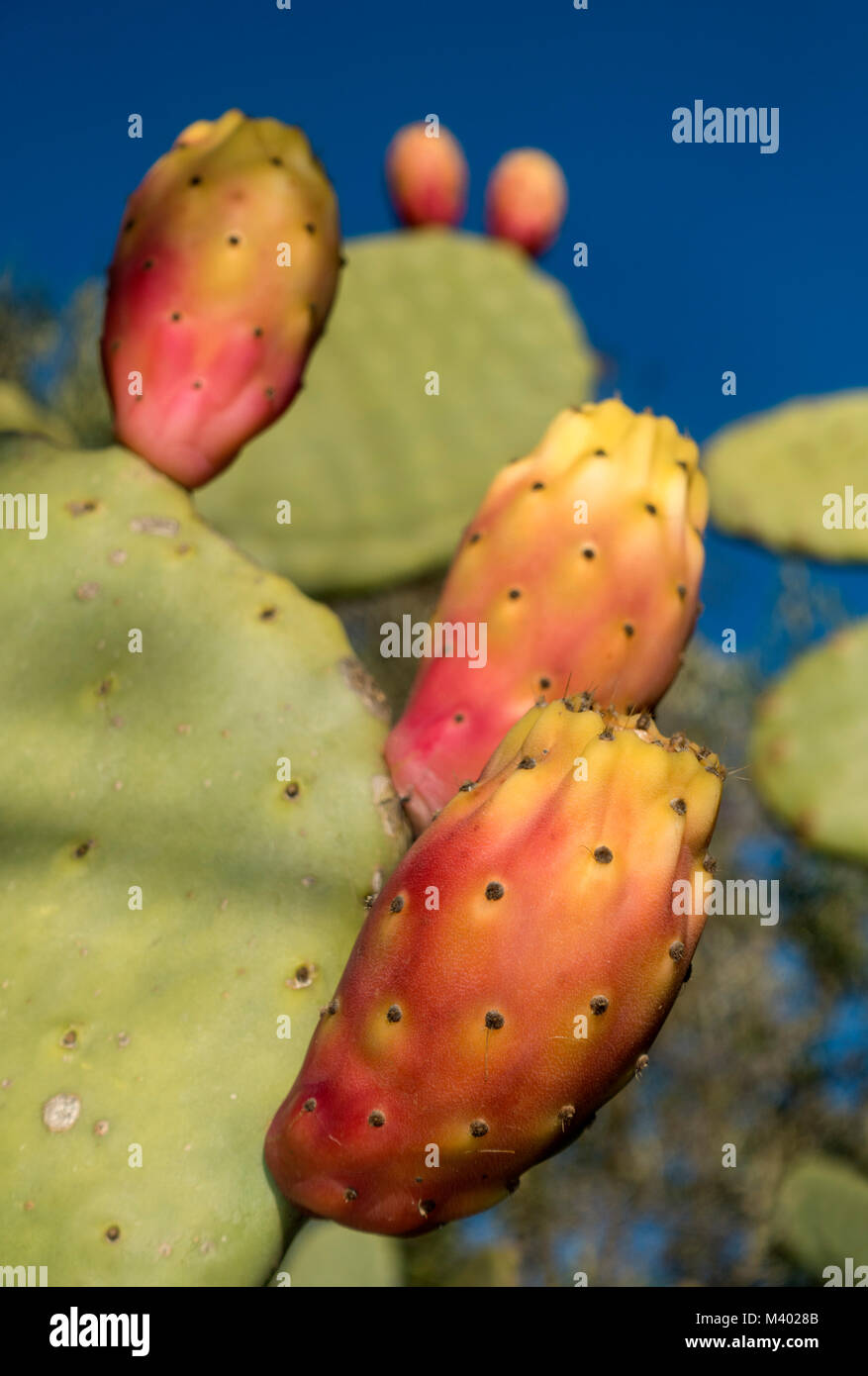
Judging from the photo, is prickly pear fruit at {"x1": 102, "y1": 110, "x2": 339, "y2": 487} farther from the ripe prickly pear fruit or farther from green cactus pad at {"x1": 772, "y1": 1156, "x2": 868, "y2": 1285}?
green cactus pad at {"x1": 772, "y1": 1156, "x2": 868, "y2": 1285}

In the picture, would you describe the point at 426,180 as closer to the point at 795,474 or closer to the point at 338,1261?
the point at 795,474

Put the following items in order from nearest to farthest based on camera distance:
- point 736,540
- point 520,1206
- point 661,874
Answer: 1. point 661,874
2. point 736,540
3. point 520,1206

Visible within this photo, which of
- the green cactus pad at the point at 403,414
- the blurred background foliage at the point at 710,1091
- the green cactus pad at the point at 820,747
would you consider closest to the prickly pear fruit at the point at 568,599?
the green cactus pad at the point at 403,414

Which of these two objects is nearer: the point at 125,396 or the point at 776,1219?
the point at 125,396

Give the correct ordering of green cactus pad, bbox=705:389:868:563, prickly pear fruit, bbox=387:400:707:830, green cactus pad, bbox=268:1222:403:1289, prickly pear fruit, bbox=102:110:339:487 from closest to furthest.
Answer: prickly pear fruit, bbox=387:400:707:830 < prickly pear fruit, bbox=102:110:339:487 < green cactus pad, bbox=268:1222:403:1289 < green cactus pad, bbox=705:389:868:563

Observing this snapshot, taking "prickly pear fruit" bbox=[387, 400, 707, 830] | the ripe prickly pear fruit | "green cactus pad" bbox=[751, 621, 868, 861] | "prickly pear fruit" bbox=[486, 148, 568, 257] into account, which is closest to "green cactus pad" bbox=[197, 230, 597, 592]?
"prickly pear fruit" bbox=[486, 148, 568, 257]

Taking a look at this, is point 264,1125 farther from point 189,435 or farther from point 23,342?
point 23,342
